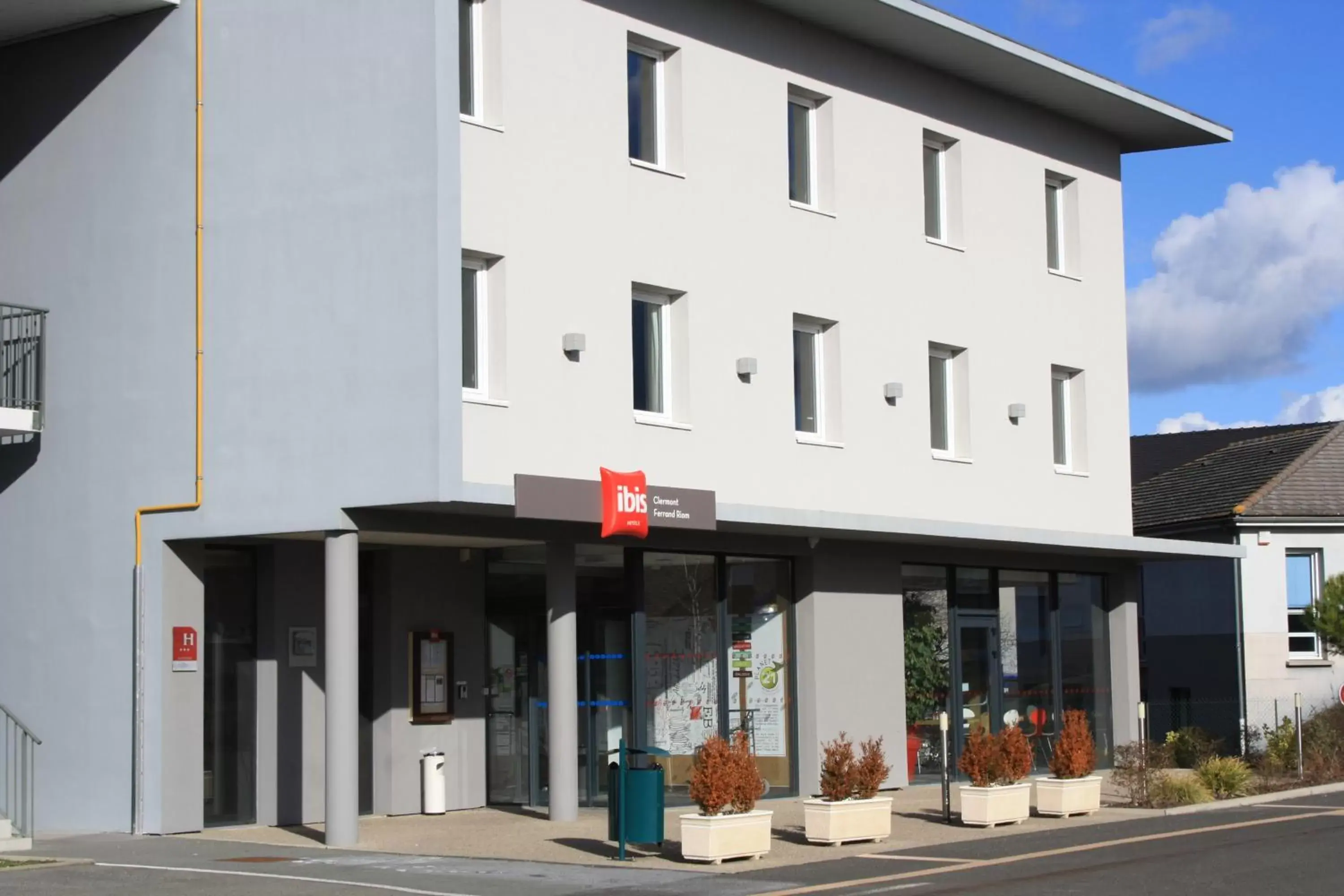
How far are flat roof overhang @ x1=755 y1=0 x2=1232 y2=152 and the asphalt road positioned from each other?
10.4 meters

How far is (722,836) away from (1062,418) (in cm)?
1338

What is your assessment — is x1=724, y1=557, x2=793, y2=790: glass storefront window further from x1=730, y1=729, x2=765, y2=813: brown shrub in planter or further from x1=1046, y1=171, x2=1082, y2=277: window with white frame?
x1=1046, y1=171, x2=1082, y2=277: window with white frame

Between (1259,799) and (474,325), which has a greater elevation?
(474,325)

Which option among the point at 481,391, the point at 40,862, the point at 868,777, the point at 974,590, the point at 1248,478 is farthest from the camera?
the point at 1248,478

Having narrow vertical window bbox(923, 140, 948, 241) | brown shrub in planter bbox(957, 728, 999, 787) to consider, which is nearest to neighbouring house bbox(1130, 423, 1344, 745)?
narrow vertical window bbox(923, 140, 948, 241)

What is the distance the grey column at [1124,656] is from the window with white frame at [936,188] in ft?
23.9

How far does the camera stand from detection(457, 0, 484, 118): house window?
19.1m

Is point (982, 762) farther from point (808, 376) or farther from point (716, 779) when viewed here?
point (808, 376)

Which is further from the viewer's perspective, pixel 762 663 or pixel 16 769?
pixel 762 663

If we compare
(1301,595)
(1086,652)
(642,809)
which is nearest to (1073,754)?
(642,809)

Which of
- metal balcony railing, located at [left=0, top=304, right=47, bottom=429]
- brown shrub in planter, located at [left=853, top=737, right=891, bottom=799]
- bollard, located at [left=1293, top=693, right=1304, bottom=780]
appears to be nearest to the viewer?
brown shrub in planter, located at [left=853, top=737, right=891, bottom=799]

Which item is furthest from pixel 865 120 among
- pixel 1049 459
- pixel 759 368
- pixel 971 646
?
pixel 971 646

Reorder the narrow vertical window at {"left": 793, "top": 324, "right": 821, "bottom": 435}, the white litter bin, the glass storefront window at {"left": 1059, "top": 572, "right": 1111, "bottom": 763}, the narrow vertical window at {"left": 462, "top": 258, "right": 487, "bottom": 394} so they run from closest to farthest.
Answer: the narrow vertical window at {"left": 462, "top": 258, "right": 487, "bottom": 394} < the white litter bin < the narrow vertical window at {"left": 793, "top": 324, "right": 821, "bottom": 435} < the glass storefront window at {"left": 1059, "top": 572, "right": 1111, "bottom": 763}

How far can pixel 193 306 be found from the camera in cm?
1961
